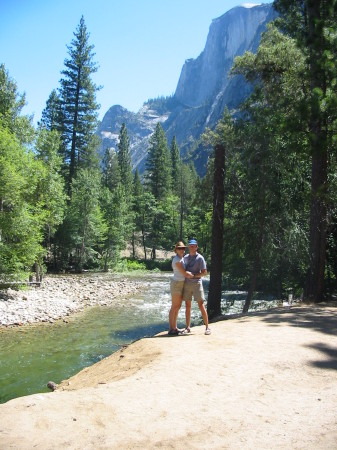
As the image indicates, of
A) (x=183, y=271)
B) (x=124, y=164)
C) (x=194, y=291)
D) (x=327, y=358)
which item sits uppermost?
(x=124, y=164)

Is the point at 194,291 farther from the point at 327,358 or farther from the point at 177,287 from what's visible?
the point at 327,358

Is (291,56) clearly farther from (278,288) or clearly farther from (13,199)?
(13,199)

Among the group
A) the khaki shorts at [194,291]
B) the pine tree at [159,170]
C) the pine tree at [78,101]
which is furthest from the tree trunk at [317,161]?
the pine tree at [159,170]

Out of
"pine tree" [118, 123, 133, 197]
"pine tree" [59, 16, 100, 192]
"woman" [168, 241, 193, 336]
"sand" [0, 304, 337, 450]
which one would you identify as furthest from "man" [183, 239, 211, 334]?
"pine tree" [118, 123, 133, 197]

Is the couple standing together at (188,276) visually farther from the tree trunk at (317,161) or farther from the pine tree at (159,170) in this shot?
the pine tree at (159,170)

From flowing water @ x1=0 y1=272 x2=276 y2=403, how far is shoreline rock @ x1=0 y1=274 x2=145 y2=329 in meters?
0.67

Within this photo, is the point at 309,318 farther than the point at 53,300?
No

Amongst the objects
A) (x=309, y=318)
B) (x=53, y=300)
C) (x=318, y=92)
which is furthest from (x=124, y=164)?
(x=309, y=318)

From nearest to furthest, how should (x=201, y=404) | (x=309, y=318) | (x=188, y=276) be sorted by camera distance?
(x=201, y=404)
(x=188, y=276)
(x=309, y=318)

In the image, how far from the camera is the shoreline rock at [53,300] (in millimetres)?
14625

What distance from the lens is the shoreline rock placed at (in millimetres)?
14625

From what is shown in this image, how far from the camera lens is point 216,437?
3.57 metres

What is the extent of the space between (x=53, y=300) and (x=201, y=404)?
14458mm

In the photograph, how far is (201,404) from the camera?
4.30m
